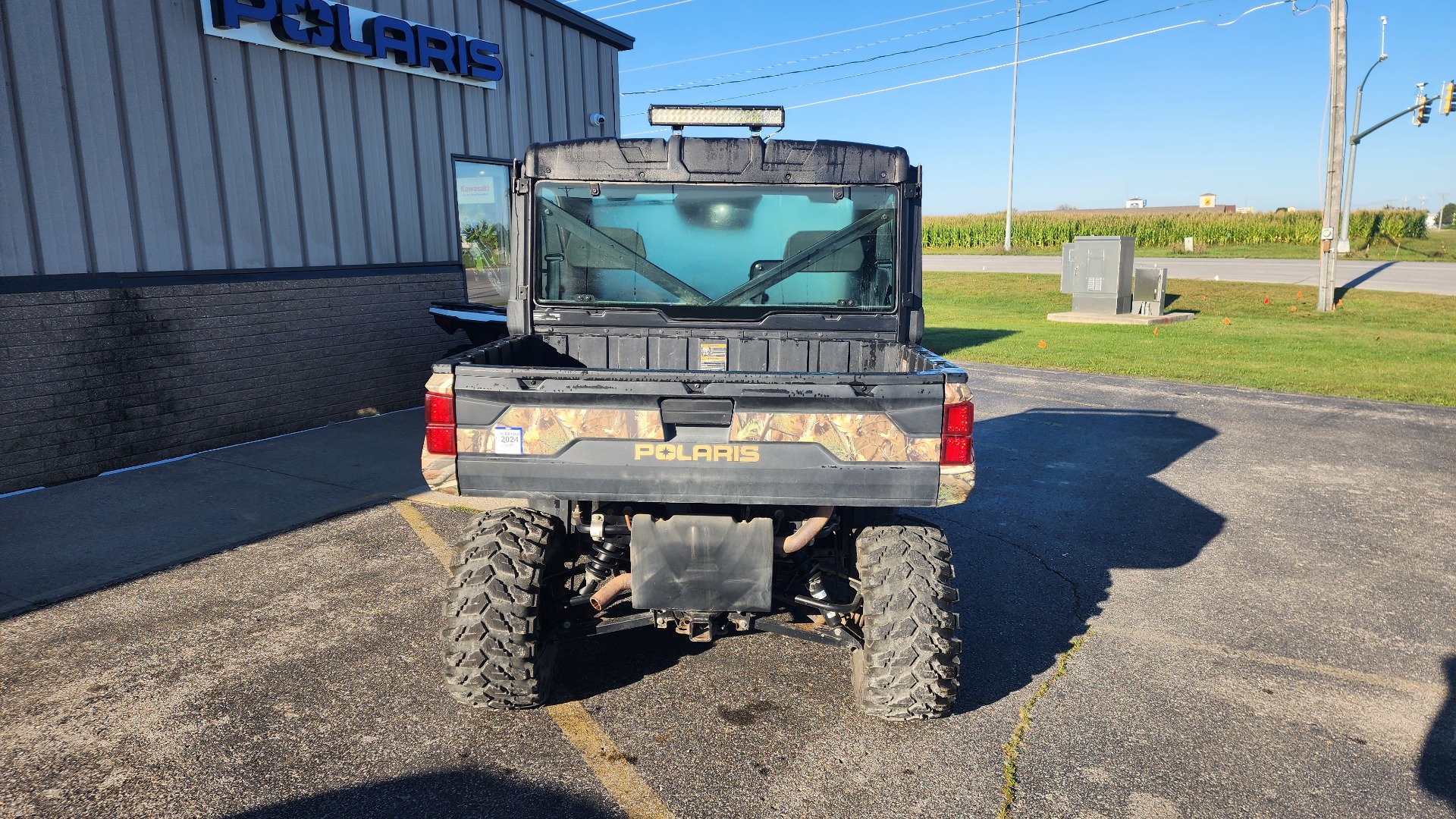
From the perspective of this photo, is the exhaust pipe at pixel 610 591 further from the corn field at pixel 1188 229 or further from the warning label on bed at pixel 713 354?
the corn field at pixel 1188 229

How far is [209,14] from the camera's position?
26.7 feet

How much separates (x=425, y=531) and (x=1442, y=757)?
19.2 ft

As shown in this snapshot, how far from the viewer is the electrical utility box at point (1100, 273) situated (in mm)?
20391

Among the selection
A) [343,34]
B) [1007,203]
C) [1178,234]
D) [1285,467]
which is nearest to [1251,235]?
[1178,234]

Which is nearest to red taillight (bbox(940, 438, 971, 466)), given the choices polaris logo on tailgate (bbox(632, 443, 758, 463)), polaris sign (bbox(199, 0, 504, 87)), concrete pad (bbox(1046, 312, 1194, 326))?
polaris logo on tailgate (bbox(632, 443, 758, 463))

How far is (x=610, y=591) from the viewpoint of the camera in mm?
3992

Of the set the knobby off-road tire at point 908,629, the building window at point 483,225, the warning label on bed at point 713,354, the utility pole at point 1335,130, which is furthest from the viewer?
the utility pole at point 1335,130

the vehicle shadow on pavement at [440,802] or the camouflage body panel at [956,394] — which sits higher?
the camouflage body panel at [956,394]

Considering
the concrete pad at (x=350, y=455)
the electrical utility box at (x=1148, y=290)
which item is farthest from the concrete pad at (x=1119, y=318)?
the concrete pad at (x=350, y=455)

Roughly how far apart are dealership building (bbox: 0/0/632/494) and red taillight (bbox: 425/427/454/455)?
5.59 m

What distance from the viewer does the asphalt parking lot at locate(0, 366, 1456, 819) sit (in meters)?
3.38

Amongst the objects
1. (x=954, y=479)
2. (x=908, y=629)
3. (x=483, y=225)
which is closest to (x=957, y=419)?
(x=954, y=479)

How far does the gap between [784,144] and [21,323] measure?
6420mm

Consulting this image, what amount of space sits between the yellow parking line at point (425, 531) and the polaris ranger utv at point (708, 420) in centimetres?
176
